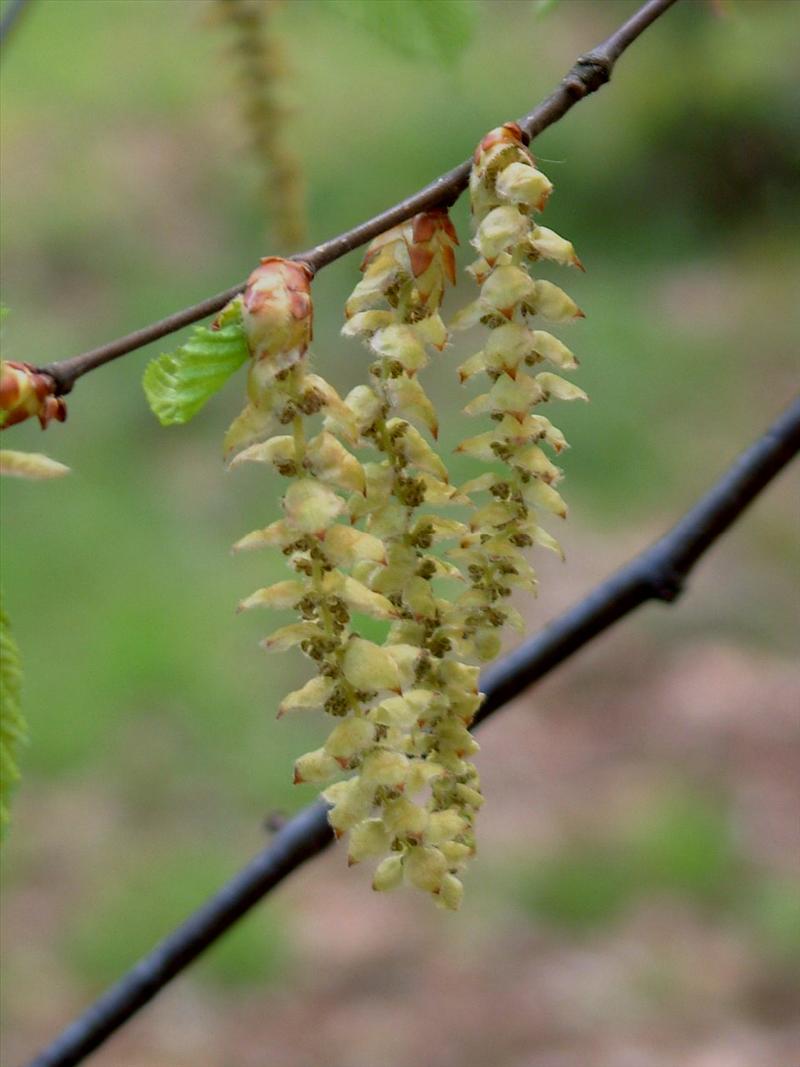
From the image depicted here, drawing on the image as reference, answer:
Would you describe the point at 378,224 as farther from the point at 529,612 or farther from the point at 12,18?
the point at 529,612

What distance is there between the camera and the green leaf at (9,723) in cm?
67

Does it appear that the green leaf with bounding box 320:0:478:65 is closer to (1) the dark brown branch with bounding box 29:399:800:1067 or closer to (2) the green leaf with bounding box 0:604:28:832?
(1) the dark brown branch with bounding box 29:399:800:1067

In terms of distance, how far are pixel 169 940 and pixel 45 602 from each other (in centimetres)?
294

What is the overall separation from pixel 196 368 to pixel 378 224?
10cm

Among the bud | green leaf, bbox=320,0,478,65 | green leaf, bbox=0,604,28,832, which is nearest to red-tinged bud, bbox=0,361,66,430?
green leaf, bbox=0,604,28,832

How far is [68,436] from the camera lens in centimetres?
446

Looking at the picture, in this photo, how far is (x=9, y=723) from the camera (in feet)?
2.23

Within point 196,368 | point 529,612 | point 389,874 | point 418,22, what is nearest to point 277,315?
point 196,368

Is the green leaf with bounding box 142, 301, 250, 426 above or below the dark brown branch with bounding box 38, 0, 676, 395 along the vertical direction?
below

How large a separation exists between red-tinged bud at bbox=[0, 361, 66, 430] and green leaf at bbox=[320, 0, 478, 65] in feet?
1.33

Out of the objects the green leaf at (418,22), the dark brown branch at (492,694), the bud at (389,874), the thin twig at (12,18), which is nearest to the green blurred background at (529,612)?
the green leaf at (418,22)

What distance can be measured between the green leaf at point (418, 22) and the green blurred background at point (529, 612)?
24 millimetres

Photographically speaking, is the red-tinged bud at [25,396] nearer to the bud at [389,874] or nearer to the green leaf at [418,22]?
the bud at [389,874]

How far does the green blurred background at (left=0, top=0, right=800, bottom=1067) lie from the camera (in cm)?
302
